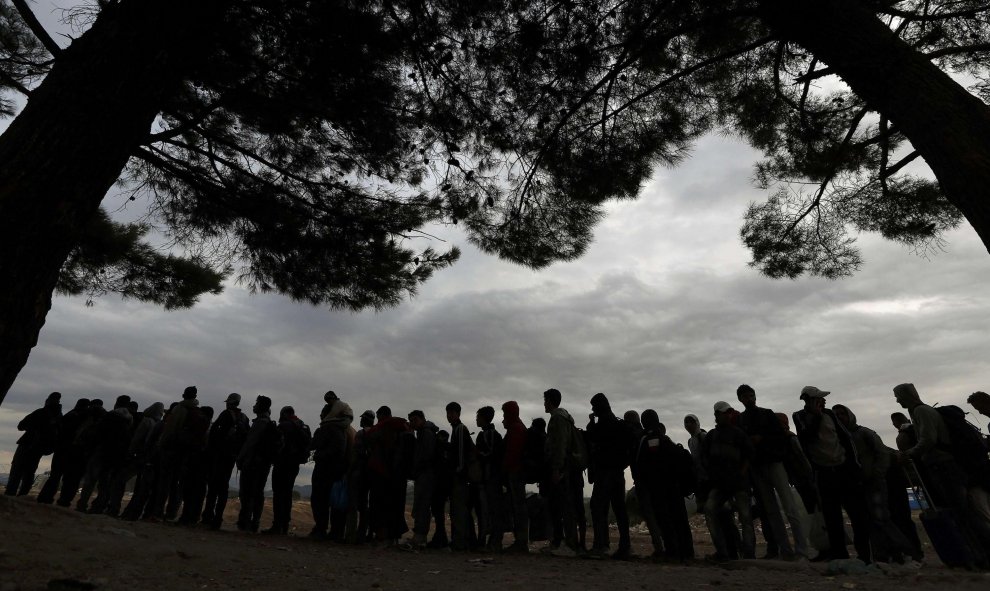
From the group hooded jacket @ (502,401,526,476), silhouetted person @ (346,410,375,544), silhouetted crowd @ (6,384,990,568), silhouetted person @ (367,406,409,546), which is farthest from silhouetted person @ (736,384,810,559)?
silhouetted person @ (346,410,375,544)

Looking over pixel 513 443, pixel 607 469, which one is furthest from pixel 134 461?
pixel 607 469

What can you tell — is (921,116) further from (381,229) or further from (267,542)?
(267,542)

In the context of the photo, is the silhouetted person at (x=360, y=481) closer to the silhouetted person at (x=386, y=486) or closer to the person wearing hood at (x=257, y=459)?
the silhouetted person at (x=386, y=486)

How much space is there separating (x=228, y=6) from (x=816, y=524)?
19.2 ft

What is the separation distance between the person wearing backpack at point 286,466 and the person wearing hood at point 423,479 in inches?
50.7

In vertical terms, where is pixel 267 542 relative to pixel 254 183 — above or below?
below

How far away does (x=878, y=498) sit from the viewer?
4.30 m

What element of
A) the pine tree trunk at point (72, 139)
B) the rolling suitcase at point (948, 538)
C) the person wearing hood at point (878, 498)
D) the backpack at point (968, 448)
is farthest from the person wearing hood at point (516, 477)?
the pine tree trunk at point (72, 139)

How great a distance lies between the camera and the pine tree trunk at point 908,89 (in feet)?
7.99

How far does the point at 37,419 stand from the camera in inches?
237

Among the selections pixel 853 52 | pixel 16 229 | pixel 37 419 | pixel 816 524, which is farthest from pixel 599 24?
pixel 37 419

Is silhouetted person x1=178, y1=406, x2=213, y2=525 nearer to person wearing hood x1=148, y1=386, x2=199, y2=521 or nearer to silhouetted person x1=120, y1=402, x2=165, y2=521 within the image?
person wearing hood x1=148, y1=386, x2=199, y2=521

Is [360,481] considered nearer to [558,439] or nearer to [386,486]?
[386,486]

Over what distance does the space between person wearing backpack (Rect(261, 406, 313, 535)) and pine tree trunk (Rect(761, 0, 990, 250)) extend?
18.1ft
